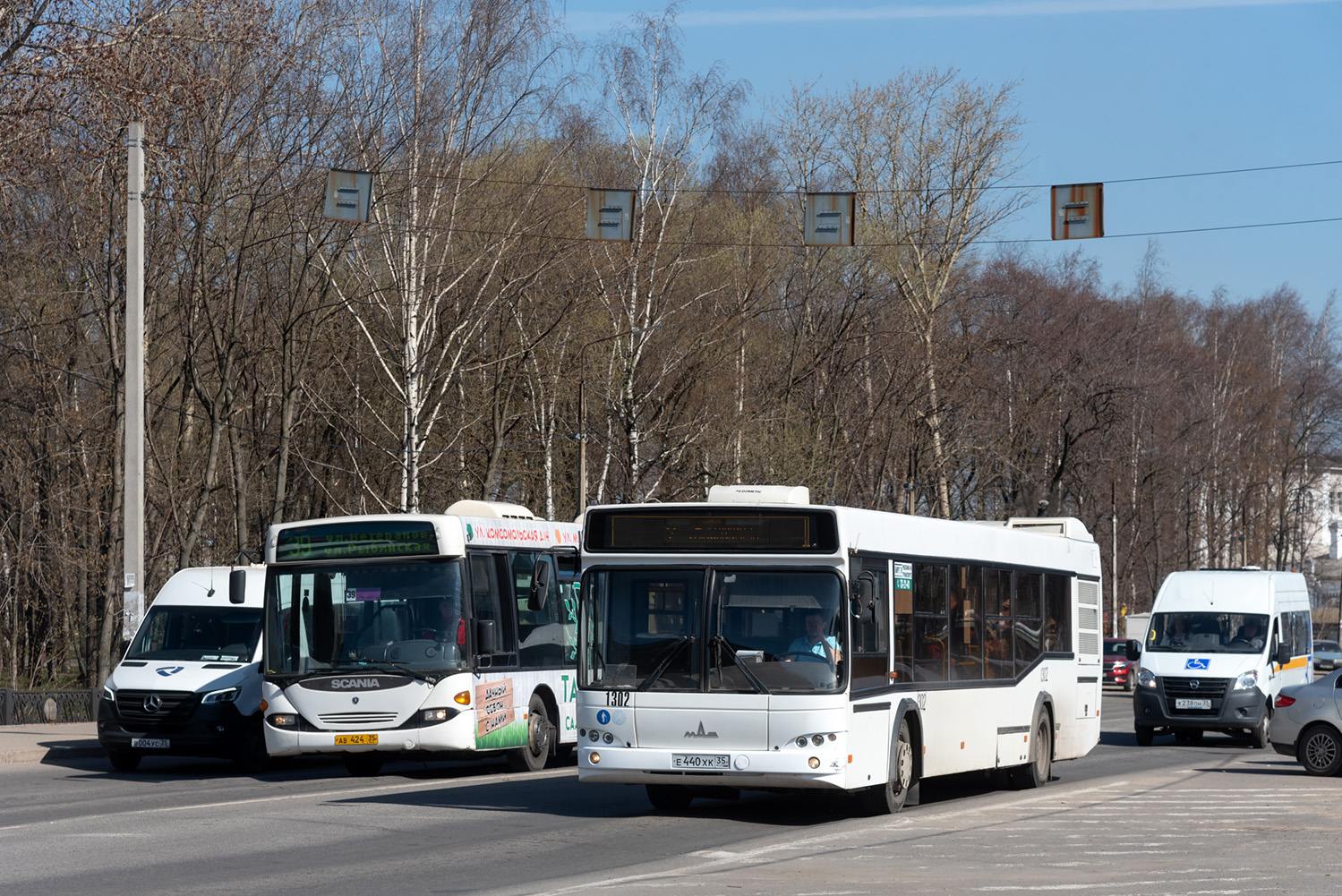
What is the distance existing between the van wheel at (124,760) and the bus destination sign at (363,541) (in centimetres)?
395

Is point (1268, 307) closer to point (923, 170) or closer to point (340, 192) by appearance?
point (923, 170)

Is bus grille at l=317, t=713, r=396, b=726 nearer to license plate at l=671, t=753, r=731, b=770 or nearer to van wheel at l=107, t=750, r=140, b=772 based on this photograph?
van wheel at l=107, t=750, r=140, b=772

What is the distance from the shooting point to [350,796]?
16562 millimetres

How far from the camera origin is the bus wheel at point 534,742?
65.1 feet

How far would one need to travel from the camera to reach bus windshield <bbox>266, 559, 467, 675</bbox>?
18328 mm

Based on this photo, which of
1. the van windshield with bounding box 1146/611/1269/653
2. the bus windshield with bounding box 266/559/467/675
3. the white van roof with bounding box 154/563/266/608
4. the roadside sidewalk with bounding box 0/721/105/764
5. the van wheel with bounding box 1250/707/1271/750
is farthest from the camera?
the van windshield with bounding box 1146/611/1269/653

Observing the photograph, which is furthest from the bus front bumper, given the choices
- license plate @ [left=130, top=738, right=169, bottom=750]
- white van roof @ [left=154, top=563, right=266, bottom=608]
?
white van roof @ [left=154, top=563, right=266, bottom=608]

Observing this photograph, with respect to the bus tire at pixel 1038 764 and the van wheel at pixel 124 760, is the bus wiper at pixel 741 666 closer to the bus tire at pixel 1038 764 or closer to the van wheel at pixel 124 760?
the bus tire at pixel 1038 764

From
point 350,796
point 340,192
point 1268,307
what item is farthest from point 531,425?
point 1268,307

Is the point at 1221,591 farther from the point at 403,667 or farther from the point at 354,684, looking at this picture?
the point at 354,684

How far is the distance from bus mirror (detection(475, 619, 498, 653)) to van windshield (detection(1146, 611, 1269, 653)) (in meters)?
14.7

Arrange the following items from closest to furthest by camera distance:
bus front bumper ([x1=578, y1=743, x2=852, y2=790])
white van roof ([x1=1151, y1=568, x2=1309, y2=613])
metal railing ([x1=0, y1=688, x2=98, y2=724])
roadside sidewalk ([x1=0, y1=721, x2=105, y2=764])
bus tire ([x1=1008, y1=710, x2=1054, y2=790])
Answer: bus front bumper ([x1=578, y1=743, x2=852, y2=790]) < bus tire ([x1=1008, y1=710, x2=1054, y2=790]) < roadside sidewalk ([x1=0, y1=721, x2=105, y2=764]) < metal railing ([x1=0, y1=688, x2=98, y2=724]) < white van roof ([x1=1151, y1=568, x2=1309, y2=613])

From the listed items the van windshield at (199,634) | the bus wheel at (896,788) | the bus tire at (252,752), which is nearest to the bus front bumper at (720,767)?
the bus wheel at (896,788)

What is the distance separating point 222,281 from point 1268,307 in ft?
209
